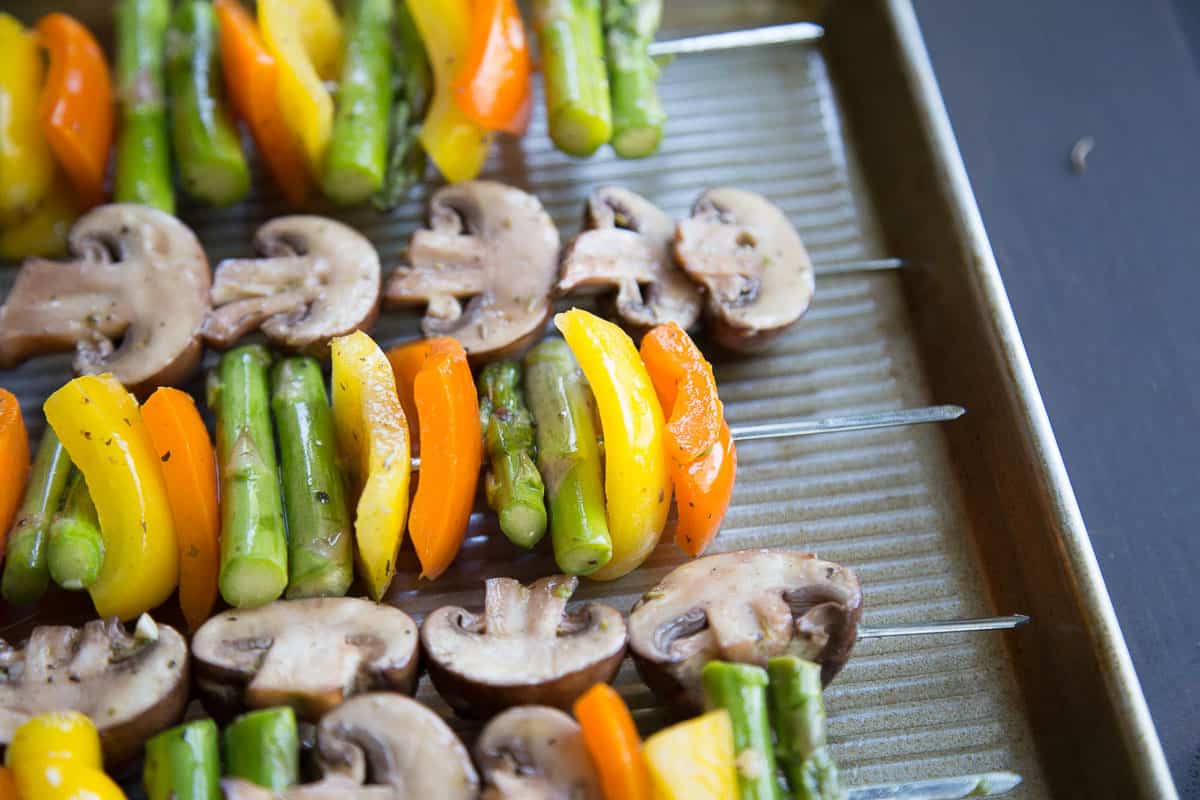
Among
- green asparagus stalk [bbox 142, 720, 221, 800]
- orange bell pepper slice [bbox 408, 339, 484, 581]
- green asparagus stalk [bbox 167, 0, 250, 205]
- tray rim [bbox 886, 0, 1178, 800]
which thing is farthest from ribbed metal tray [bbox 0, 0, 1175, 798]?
green asparagus stalk [bbox 142, 720, 221, 800]

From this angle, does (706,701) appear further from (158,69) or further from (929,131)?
(158,69)

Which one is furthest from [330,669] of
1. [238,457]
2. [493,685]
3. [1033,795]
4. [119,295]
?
[1033,795]

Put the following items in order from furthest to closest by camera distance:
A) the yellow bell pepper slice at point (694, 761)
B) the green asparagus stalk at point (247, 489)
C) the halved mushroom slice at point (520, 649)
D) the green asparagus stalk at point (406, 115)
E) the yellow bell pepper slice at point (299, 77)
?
the green asparagus stalk at point (406, 115) → the yellow bell pepper slice at point (299, 77) → the green asparagus stalk at point (247, 489) → the halved mushroom slice at point (520, 649) → the yellow bell pepper slice at point (694, 761)

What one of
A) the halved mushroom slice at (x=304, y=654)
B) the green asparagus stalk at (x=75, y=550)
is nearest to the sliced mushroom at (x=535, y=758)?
the halved mushroom slice at (x=304, y=654)

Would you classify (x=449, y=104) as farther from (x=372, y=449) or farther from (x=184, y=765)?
(x=184, y=765)

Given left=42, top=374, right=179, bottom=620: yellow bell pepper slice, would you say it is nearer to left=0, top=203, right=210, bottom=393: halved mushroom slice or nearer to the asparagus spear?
left=0, top=203, right=210, bottom=393: halved mushroom slice

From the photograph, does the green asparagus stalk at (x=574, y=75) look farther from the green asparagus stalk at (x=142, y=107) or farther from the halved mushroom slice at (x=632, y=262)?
the green asparagus stalk at (x=142, y=107)
